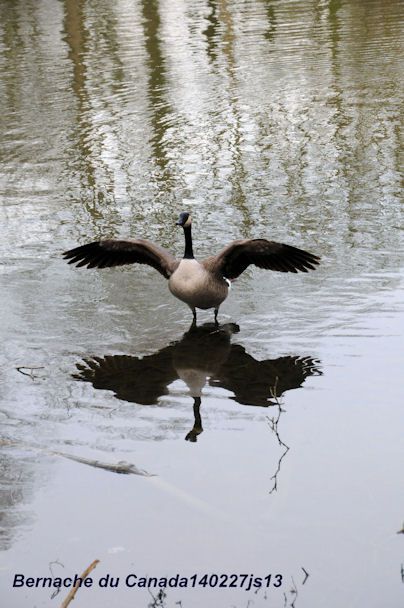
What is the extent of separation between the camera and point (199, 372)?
25.1ft

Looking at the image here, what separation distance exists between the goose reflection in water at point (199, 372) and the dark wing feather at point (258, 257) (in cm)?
54

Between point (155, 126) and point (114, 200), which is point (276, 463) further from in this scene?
point (155, 126)

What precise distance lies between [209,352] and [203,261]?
763mm

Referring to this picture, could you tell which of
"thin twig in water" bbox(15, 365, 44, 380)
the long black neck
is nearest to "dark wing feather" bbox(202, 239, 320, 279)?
the long black neck

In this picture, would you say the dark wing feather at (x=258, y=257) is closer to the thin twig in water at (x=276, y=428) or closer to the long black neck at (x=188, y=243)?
the long black neck at (x=188, y=243)

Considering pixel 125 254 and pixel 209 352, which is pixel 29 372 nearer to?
pixel 209 352

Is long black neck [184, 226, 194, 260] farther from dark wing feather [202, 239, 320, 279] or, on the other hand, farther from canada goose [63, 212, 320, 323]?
dark wing feather [202, 239, 320, 279]

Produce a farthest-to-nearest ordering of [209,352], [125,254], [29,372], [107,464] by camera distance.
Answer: [125,254] < [209,352] < [29,372] < [107,464]

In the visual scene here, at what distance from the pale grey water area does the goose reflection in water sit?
2 centimetres

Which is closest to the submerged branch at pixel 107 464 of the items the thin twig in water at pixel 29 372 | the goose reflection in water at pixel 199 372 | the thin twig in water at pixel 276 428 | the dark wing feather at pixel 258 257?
the thin twig in water at pixel 276 428

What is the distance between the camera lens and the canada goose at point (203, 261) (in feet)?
26.5

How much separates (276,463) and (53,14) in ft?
76.7

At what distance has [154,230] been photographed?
10.7 meters

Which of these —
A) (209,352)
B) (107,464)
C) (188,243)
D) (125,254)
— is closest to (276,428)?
(107,464)
